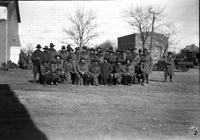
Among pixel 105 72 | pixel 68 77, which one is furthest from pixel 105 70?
pixel 68 77

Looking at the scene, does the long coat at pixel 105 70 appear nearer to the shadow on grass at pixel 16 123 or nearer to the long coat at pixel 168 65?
the long coat at pixel 168 65

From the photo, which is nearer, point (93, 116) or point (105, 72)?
point (93, 116)

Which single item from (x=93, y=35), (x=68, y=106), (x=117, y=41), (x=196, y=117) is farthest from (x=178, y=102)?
(x=117, y=41)

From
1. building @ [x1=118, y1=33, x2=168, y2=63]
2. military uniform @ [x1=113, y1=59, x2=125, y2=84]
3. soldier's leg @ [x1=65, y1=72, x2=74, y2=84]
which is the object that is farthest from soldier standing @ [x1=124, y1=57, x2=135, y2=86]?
building @ [x1=118, y1=33, x2=168, y2=63]

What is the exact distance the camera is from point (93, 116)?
22.9ft

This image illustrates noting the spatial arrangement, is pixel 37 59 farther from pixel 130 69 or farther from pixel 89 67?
pixel 130 69

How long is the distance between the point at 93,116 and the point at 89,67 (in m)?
6.38

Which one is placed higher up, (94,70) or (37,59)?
(37,59)

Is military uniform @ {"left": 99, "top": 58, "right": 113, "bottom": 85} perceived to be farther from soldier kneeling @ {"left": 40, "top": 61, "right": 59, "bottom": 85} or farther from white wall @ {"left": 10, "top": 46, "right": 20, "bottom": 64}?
white wall @ {"left": 10, "top": 46, "right": 20, "bottom": 64}

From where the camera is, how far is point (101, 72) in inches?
516

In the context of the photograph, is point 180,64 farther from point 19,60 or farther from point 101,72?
point 101,72

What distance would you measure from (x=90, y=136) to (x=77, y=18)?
31.9 m

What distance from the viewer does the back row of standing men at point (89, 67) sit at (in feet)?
41.0

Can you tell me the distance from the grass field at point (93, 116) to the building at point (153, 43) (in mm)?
37178
